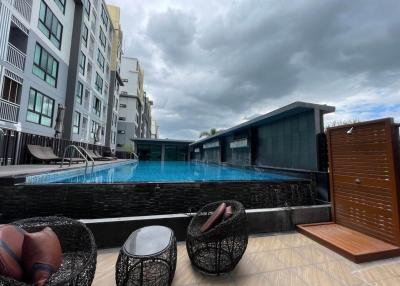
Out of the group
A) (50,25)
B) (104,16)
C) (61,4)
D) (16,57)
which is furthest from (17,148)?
(104,16)

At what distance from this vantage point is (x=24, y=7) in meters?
9.15

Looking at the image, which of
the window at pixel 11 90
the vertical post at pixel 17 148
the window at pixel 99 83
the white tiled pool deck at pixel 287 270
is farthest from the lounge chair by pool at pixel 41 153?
the window at pixel 99 83

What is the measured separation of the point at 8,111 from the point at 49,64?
4459mm

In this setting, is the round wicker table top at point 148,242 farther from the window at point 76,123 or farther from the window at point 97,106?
the window at point 97,106

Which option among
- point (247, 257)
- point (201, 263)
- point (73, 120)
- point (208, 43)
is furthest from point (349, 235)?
point (73, 120)

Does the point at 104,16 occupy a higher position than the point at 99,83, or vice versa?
the point at 104,16

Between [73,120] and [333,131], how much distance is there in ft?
49.0

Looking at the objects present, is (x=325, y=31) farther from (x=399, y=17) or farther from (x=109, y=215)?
(x=109, y=215)

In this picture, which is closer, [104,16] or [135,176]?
[135,176]

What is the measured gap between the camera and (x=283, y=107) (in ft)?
29.5

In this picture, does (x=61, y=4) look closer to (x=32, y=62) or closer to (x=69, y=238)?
(x=32, y=62)

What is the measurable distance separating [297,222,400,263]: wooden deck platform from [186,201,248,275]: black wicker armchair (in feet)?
5.58

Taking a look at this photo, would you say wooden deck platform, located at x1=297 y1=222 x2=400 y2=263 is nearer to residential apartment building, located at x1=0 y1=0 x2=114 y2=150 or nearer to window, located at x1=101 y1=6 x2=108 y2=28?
residential apartment building, located at x1=0 y1=0 x2=114 y2=150

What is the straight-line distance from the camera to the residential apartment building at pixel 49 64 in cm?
852
